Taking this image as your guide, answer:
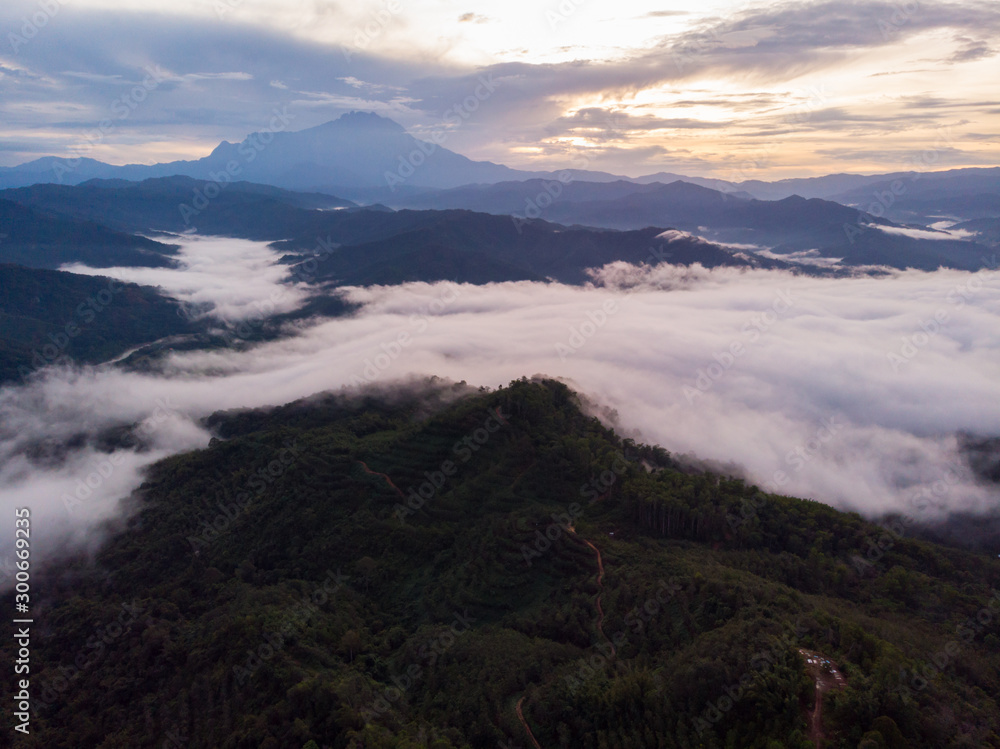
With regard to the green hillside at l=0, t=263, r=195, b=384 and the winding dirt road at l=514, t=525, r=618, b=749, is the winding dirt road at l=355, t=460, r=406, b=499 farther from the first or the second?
the green hillside at l=0, t=263, r=195, b=384

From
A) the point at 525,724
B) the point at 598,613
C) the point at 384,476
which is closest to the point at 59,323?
the point at 384,476

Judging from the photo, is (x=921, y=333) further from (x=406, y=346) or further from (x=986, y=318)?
(x=406, y=346)

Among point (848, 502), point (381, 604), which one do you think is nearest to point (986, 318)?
point (848, 502)

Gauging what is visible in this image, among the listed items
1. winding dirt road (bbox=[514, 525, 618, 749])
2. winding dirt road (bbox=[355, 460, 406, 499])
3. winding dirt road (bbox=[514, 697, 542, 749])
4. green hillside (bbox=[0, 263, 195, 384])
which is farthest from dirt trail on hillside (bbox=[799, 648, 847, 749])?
green hillside (bbox=[0, 263, 195, 384])

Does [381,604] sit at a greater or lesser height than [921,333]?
lesser

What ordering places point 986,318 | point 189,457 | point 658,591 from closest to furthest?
point 658,591 → point 189,457 → point 986,318

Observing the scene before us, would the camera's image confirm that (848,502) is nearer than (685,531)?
No

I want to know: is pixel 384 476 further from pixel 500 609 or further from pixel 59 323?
pixel 59 323

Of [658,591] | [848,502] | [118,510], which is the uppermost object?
[658,591]
